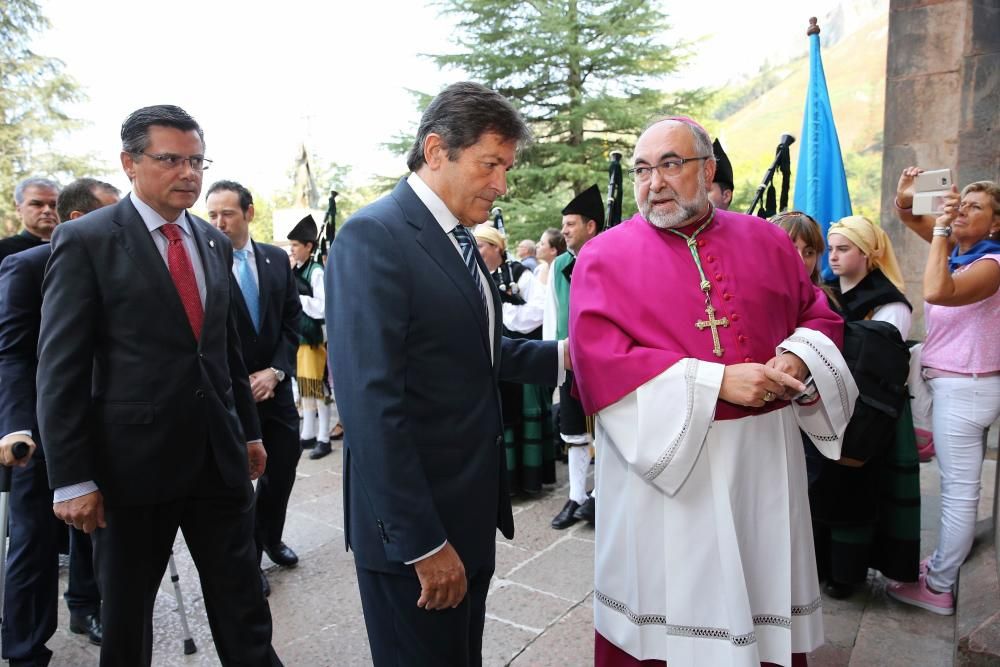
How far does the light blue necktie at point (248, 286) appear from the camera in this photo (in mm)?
3715

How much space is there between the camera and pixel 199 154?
238 cm

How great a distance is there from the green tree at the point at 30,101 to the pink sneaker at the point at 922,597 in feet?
85.6

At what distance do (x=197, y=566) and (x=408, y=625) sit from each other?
113 cm

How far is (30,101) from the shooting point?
2248 cm

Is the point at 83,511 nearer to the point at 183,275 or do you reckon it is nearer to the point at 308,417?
the point at 183,275

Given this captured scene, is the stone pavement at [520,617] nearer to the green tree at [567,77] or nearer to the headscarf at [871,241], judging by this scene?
the headscarf at [871,241]

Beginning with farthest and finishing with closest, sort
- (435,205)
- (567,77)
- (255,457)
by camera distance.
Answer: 1. (567,77)
2. (255,457)
3. (435,205)

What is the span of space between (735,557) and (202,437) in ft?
5.91

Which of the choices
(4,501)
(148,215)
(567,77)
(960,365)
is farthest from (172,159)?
(567,77)

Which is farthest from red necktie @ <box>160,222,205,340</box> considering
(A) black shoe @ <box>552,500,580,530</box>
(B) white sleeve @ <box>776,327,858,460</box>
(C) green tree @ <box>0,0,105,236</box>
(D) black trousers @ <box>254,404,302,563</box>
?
(C) green tree @ <box>0,0,105,236</box>

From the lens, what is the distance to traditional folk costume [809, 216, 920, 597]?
319cm

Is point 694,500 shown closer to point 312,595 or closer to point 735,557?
point 735,557

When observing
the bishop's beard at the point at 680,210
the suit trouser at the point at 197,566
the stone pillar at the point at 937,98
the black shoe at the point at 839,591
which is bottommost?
→ the black shoe at the point at 839,591

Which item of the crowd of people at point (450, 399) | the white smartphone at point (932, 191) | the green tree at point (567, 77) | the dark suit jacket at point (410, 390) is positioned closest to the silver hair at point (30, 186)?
the crowd of people at point (450, 399)
